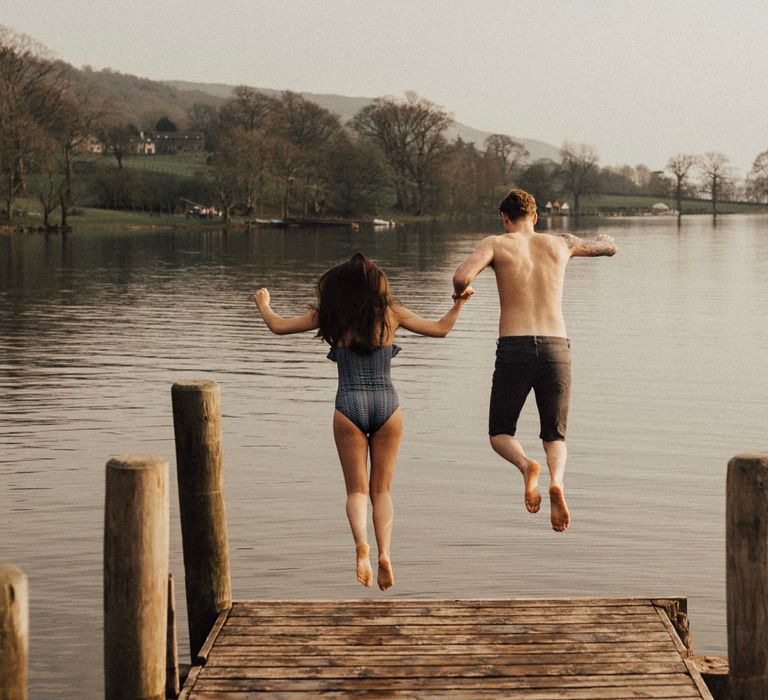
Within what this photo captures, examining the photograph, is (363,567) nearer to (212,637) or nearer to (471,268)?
(212,637)

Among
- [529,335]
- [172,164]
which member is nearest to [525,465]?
[529,335]

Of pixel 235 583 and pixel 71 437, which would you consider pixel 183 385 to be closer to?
pixel 235 583

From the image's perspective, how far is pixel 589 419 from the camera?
18.8 metres

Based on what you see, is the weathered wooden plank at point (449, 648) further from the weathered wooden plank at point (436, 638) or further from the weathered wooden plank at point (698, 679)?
the weathered wooden plank at point (698, 679)

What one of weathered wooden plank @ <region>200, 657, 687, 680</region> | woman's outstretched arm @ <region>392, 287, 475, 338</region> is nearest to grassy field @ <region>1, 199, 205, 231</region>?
woman's outstretched arm @ <region>392, 287, 475, 338</region>

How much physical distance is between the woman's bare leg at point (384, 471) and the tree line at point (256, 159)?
76313 mm

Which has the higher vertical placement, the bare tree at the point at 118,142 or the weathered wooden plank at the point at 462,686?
the bare tree at the point at 118,142

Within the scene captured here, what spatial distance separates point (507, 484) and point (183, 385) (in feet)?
24.4

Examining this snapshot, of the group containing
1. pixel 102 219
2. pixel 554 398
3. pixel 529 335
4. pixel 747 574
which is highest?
pixel 102 219

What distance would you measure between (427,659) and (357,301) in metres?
2.07

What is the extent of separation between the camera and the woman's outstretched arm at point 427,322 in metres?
7.50

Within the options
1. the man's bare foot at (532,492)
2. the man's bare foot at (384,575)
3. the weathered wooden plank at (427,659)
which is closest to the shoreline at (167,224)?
the man's bare foot at (532,492)

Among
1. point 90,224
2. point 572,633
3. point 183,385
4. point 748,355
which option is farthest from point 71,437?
point 90,224

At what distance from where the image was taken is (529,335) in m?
8.19
